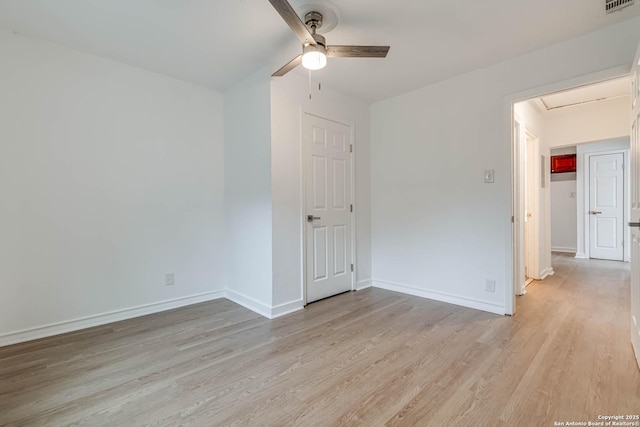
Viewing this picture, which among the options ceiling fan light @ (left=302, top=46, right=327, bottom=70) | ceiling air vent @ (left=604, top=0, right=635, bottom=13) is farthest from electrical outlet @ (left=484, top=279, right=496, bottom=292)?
ceiling fan light @ (left=302, top=46, right=327, bottom=70)

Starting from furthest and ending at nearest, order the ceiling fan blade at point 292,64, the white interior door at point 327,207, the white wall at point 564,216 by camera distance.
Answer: the white wall at point 564,216 → the white interior door at point 327,207 → the ceiling fan blade at point 292,64

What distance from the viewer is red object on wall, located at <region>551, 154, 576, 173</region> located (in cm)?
639

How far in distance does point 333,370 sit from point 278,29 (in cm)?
251

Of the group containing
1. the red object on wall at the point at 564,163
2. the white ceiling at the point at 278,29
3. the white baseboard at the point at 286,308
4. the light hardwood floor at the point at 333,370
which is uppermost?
the white ceiling at the point at 278,29

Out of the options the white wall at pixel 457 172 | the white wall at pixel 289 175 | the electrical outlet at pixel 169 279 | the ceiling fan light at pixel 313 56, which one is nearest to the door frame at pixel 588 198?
the white wall at pixel 457 172

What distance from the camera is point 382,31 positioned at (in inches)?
89.3

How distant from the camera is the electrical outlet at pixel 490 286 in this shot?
2.89m

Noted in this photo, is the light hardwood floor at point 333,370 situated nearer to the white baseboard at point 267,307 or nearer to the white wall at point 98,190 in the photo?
the white baseboard at point 267,307

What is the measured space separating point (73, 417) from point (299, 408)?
1177 mm

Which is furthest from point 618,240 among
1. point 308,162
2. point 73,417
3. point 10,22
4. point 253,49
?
point 10,22

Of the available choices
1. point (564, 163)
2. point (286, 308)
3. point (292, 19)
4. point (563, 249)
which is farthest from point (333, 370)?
point (564, 163)

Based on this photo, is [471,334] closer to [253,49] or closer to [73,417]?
[73,417]

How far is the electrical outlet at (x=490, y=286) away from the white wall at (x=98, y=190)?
9.86 ft

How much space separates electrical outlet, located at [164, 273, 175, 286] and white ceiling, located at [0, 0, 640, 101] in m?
2.13
